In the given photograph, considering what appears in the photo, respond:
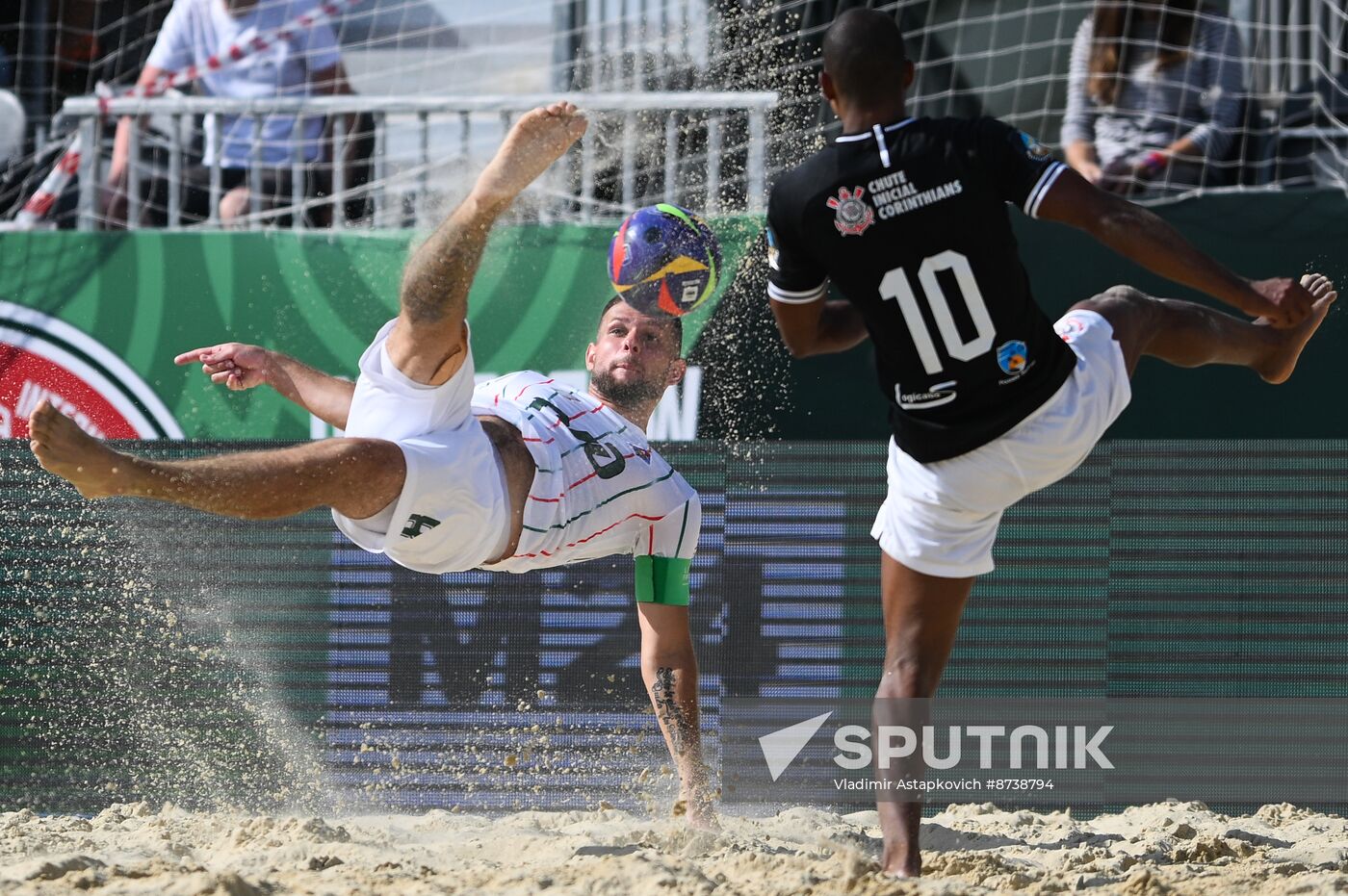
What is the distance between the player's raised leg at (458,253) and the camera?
12.7ft

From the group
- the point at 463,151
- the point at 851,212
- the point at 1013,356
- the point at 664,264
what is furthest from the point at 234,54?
the point at 1013,356

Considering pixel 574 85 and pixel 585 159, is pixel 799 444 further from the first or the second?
pixel 574 85

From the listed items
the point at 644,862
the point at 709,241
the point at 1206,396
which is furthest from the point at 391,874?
the point at 1206,396

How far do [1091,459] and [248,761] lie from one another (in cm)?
318

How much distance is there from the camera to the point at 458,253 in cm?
396

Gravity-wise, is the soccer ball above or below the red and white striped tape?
below

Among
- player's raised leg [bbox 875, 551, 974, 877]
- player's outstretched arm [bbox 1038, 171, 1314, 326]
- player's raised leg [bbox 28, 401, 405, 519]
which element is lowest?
player's raised leg [bbox 875, 551, 974, 877]

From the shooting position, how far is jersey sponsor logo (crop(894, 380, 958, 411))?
3674mm

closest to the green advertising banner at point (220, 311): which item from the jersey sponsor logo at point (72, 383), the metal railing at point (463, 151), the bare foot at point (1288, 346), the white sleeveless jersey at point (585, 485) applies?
the jersey sponsor logo at point (72, 383)

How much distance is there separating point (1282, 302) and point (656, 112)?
364cm

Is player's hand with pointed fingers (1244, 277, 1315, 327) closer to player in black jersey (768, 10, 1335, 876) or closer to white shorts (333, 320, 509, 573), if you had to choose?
player in black jersey (768, 10, 1335, 876)

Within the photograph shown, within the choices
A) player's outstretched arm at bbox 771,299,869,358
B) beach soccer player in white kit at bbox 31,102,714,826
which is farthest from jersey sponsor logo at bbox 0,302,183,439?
player's outstretched arm at bbox 771,299,869,358

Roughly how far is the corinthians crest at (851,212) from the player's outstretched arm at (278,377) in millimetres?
1810

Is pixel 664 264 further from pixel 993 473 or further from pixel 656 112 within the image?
pixel 656 112
